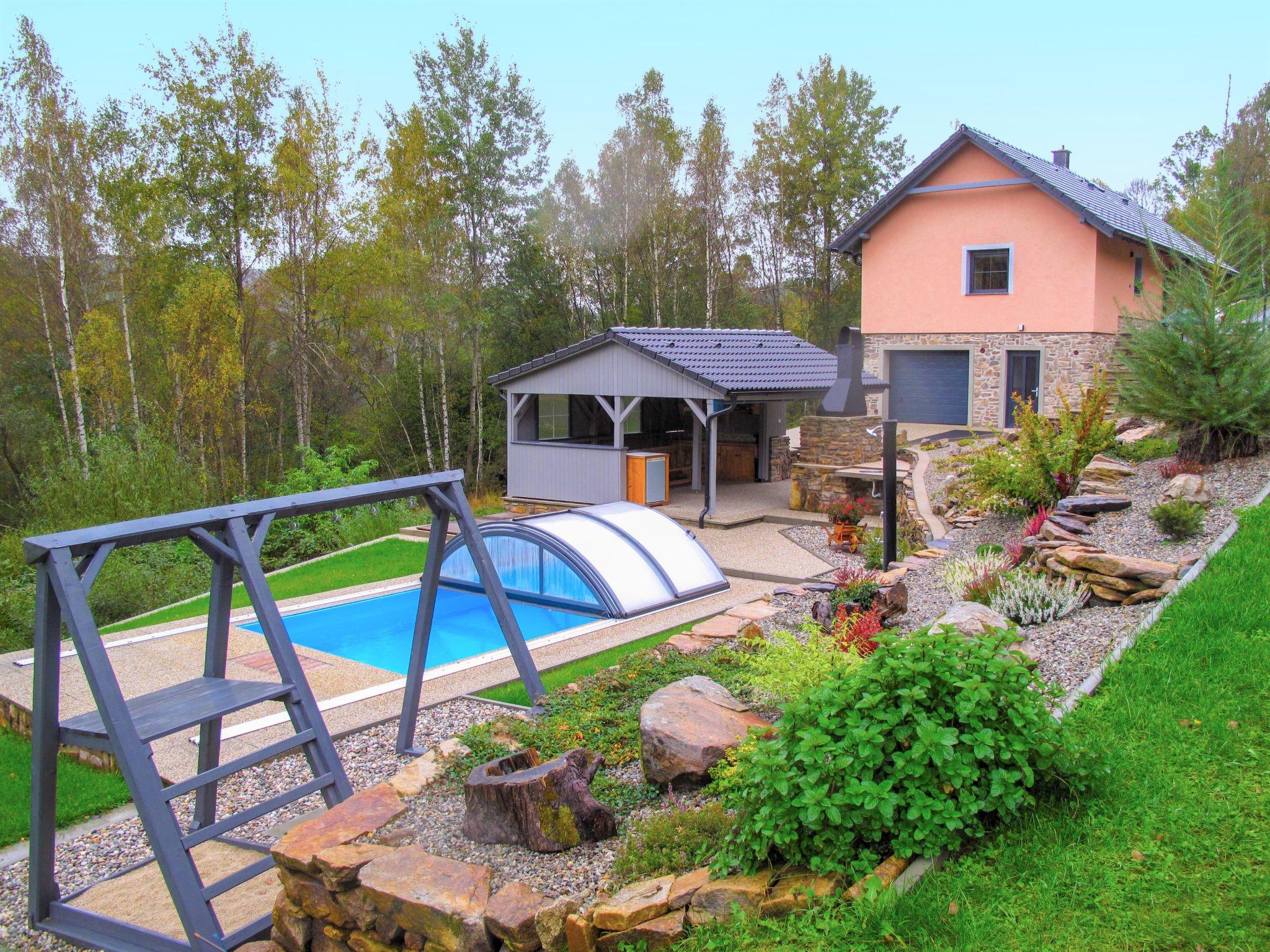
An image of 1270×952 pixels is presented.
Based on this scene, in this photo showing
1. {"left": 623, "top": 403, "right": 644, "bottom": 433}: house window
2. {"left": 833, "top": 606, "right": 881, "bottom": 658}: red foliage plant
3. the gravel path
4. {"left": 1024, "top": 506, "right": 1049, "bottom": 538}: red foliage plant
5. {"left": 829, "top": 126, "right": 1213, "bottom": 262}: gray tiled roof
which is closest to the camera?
the gravel path

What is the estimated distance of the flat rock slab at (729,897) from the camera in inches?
130

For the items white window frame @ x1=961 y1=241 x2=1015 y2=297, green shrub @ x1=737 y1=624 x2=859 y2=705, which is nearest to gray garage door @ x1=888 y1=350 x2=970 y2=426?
white window frame @ x1=961 y1=241 x2=1015 y2=297

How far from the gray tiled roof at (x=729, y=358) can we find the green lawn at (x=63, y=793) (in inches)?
437

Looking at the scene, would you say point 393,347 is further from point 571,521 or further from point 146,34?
point 571,521

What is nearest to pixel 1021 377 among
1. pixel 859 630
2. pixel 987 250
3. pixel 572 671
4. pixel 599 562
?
pixel 987 250

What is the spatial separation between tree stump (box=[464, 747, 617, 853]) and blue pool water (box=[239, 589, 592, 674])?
5.20m

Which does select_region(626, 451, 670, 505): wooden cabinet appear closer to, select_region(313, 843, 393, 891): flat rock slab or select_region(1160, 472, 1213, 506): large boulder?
select_region(1160, 472, 1213, 506): large boulder

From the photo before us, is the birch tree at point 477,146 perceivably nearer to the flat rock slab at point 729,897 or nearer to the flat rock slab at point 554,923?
the flat rock slab at point 554,923

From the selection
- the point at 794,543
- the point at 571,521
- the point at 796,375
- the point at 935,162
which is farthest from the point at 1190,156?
the point at 571,521

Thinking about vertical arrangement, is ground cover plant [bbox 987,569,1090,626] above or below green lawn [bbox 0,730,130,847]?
above

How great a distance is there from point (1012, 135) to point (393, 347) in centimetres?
1903

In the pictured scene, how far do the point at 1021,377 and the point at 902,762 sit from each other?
822 inches

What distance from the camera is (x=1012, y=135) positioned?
27.6 meters

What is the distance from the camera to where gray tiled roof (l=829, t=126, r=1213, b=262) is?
20422mm
